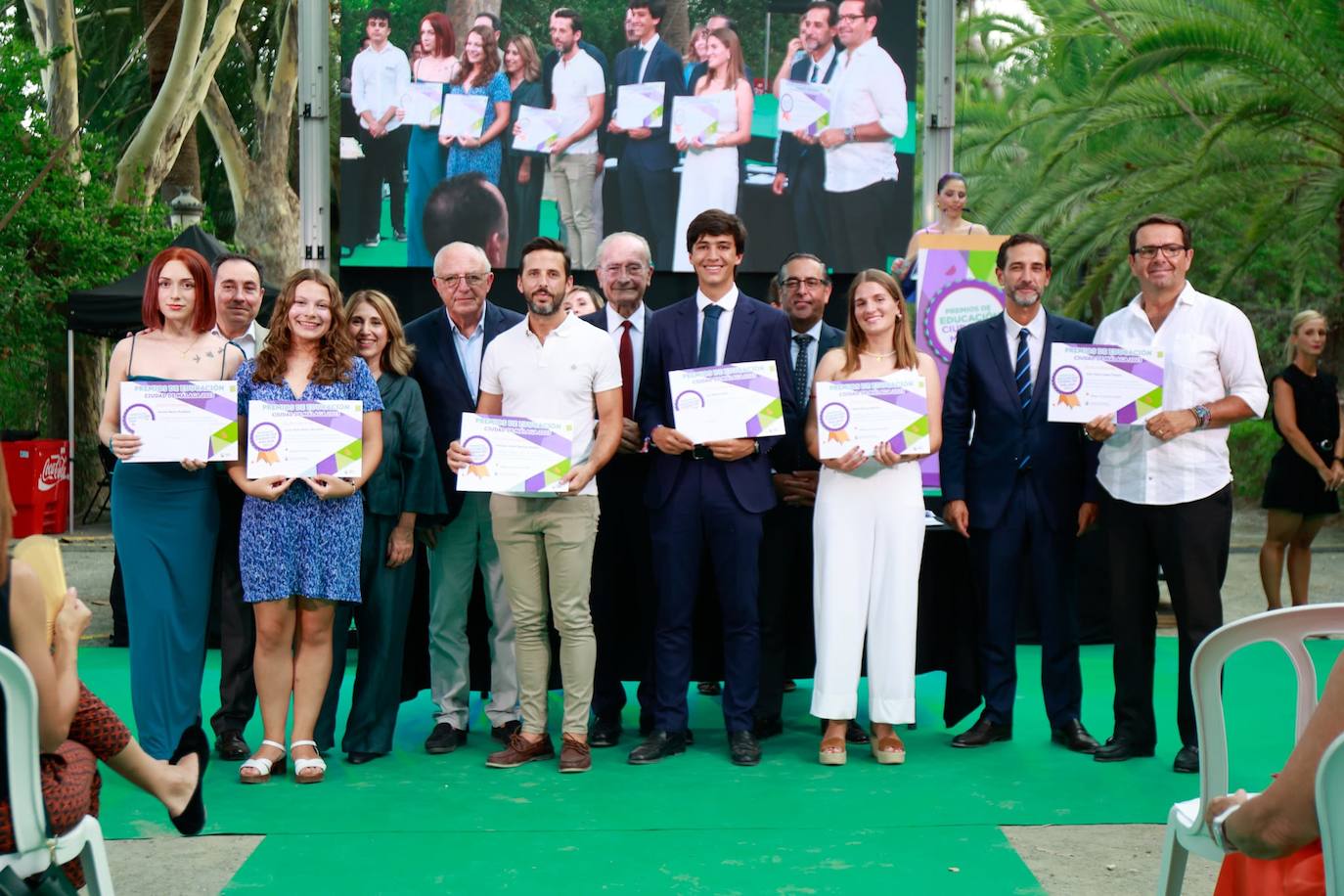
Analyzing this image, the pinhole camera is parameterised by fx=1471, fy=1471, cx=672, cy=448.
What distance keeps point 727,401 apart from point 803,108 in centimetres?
316

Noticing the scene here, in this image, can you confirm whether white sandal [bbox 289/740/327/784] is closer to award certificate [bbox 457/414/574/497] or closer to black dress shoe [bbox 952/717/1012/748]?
award certificate [bbox 457/414/574/497]

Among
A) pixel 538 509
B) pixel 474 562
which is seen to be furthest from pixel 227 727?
pixel 538 509

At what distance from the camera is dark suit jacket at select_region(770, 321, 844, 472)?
594 cm

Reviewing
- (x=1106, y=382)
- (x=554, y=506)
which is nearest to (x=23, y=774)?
(x=554, y=506)

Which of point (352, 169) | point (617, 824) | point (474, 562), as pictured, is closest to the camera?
point (617, 824)

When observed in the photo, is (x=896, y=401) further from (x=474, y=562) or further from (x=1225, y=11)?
(x=1225, y=11)

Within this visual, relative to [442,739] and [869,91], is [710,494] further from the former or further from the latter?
[869,91]

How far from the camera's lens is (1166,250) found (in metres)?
5.66

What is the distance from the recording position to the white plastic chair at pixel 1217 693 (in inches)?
108

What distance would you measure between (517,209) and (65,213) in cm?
1007

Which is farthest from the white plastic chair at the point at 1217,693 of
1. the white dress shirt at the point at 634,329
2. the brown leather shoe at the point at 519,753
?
the white dress shirt at the point at 634,329

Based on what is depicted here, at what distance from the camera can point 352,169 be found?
26.6ft

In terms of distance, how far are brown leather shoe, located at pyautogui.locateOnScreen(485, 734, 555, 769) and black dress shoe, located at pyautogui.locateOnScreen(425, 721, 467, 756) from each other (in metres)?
0.26

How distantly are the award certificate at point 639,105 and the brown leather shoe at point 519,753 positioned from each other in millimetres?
3792
